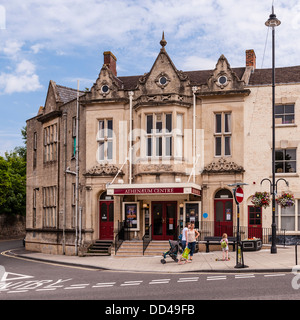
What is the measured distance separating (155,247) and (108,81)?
34.4 ft

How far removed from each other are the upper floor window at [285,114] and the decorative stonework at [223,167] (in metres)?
3.41

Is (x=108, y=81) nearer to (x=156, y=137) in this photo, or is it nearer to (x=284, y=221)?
(x=156, y=137)

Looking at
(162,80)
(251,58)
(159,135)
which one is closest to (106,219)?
(159,135)

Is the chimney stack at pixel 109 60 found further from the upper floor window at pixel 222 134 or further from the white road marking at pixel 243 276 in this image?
the white road marking at pixel 243 276

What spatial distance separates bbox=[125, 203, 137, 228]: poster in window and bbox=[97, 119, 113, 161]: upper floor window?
3134 millimetres

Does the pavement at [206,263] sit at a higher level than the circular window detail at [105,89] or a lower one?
lower

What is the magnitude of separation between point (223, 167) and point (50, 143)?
42.2 ft

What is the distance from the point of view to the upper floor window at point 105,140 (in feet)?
94.4

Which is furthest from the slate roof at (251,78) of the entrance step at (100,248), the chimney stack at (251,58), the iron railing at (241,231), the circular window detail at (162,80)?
the entrance step at (100,248)

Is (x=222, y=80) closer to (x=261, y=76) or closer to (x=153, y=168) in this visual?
(x=261, y=76)

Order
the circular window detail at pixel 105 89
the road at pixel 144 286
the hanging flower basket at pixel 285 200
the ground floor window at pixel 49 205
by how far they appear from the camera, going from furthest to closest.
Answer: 1. the ground floor window at pixel 49 205
2. the circular window detail at pixel 105 89
3. the hanging flower basket at pixel 285 200
4. the road at pixel 144 286

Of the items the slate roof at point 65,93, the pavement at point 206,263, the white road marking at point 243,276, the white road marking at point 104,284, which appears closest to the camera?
the white road marking at point 104,284

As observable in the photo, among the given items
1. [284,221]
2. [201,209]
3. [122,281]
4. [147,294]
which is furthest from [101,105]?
[147,294]

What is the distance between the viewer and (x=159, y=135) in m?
27.4
